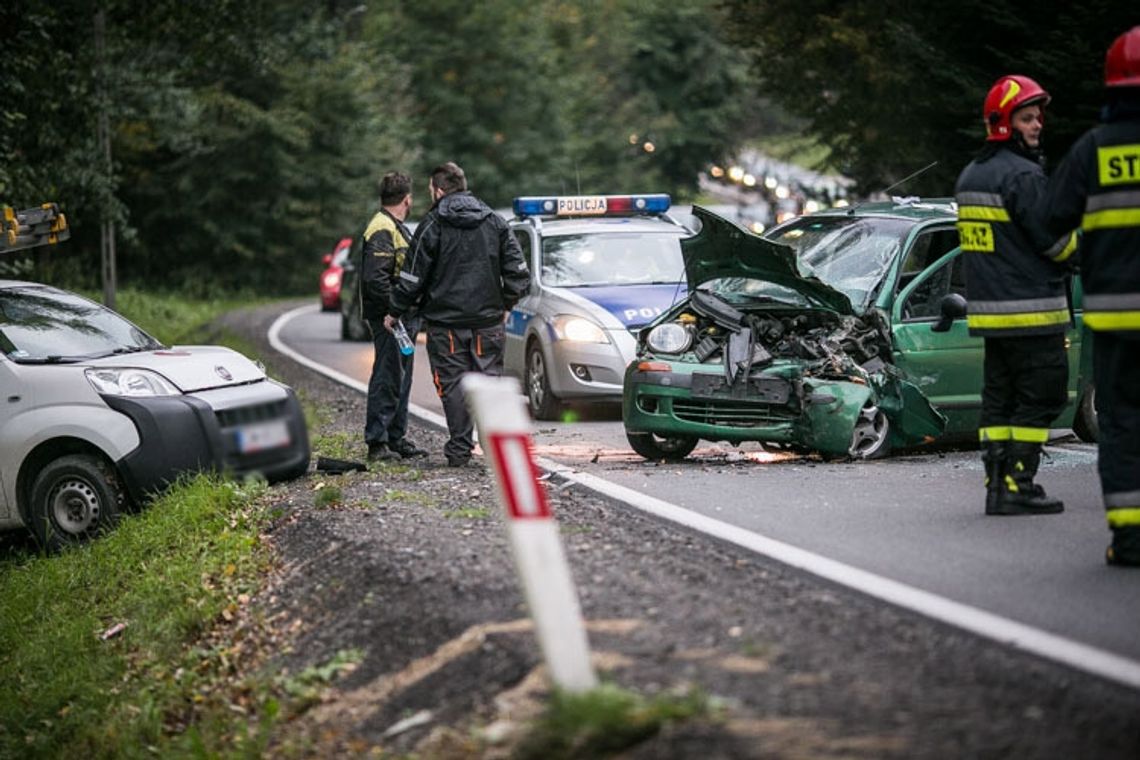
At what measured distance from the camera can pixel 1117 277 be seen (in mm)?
7008

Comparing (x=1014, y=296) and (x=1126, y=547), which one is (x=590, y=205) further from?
(x=1126, y=547)

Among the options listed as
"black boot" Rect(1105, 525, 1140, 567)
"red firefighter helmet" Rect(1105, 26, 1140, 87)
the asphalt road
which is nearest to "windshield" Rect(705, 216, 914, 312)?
the asphalt road

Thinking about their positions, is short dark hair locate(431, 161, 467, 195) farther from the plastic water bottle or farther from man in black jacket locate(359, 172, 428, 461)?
the plastic water bottle

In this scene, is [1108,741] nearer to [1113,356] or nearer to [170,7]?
[1113,356]

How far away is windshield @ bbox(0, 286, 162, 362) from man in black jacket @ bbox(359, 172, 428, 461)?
1.83m

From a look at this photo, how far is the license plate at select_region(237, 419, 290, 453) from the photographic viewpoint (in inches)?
152

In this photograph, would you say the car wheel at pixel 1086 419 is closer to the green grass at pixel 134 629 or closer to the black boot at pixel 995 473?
the black boot at pixel 995 473

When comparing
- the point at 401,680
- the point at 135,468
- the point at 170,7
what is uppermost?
the point at 170,7

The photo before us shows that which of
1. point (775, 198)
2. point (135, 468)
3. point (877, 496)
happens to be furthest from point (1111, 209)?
point (775, 198)

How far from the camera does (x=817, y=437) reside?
10609 mm

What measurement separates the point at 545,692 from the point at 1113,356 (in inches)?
120

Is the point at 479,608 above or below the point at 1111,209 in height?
below

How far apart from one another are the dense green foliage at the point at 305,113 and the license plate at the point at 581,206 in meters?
1.01

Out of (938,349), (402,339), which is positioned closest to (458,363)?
(402,339)
